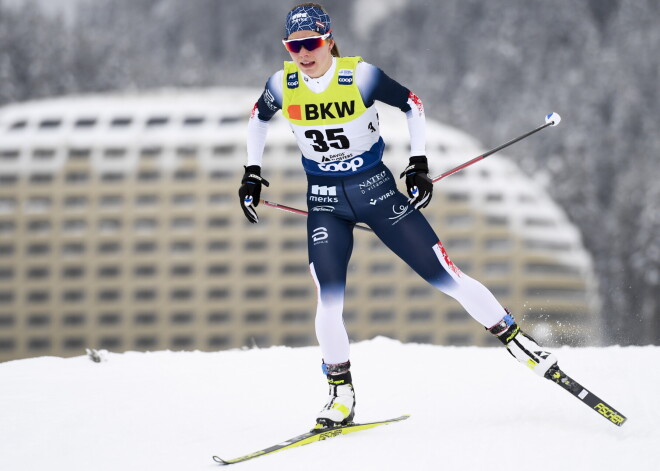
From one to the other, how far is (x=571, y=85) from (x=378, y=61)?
1754cm

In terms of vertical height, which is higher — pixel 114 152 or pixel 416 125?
pixel 114 152

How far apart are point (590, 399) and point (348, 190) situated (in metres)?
1.53

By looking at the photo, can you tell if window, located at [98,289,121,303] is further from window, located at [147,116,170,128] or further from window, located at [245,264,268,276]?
window, located at [147,116,170,128]

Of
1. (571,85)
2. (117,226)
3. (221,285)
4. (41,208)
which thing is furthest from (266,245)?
(571,85)

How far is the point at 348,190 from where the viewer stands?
4031 millimetres

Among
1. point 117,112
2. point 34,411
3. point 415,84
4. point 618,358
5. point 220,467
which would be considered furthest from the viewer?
point 415,84

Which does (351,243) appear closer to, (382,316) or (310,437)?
(310,437)

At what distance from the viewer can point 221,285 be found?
63.5m

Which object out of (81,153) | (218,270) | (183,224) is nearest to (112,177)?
(81,153)

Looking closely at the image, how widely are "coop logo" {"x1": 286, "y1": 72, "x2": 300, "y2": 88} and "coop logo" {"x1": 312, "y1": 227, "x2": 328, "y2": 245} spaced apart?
74 cm

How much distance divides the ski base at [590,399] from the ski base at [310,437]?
88cm

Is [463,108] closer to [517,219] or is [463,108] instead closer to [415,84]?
[415,84]

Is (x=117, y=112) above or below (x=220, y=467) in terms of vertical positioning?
above

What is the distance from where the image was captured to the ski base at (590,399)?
367 centimetres
